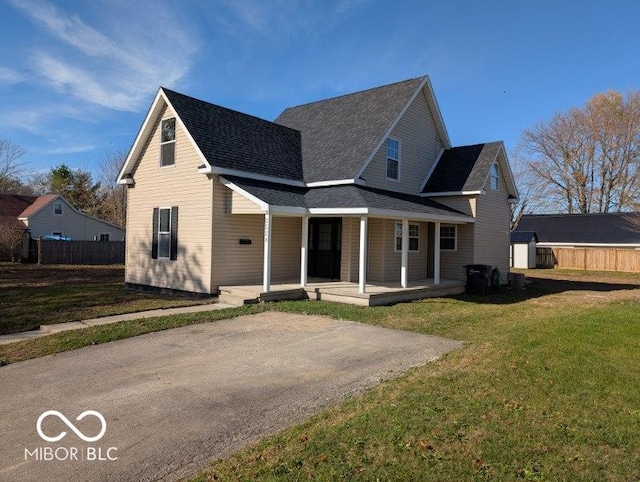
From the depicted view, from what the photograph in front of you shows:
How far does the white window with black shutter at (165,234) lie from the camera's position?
1437 cm

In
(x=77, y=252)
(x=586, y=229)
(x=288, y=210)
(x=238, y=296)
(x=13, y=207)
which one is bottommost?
(x=238, y=296)

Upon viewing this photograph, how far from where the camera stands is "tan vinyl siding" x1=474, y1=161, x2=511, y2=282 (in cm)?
1764

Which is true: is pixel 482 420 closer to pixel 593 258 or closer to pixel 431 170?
pixel 431 170

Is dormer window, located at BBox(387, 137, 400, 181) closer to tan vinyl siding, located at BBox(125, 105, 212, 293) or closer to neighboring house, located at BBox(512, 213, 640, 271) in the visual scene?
tan vinyl siding, located at BBox(125, 105, 212, 293)

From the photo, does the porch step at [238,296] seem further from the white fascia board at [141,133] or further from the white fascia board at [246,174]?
the white fascia board at [141,133]

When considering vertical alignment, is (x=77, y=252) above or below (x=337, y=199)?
below

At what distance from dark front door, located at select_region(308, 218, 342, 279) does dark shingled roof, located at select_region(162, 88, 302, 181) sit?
1.89 m

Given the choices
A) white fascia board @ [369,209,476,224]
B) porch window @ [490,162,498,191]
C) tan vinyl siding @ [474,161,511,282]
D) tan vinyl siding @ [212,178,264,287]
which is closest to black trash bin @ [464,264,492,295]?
tan vinyl siding @ [474,161,511,282]

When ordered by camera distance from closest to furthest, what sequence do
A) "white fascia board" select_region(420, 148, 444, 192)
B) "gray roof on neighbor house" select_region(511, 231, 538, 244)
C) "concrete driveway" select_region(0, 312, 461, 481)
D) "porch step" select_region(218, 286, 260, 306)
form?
"concrete driveway" select_region(0, 312, 461, 481) < "porch step" select_region(218, 286, 260, 306) < "white fascia board" select_region(420, 148, 444, 192) < "gray roof on neighbor house" select_region(511, 231, 538, 244)

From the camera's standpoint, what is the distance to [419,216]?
13992 millimetres

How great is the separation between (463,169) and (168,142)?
11.3 m

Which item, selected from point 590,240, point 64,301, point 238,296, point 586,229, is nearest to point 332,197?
point 238,296

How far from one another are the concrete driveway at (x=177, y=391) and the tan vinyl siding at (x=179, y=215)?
15.8ft

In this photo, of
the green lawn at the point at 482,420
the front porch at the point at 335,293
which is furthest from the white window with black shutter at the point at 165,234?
the green lawn at the point at 482,420
